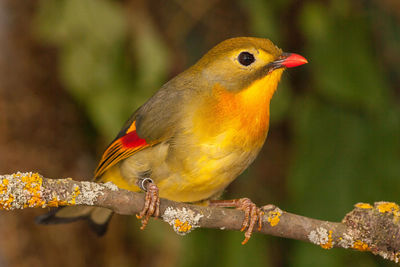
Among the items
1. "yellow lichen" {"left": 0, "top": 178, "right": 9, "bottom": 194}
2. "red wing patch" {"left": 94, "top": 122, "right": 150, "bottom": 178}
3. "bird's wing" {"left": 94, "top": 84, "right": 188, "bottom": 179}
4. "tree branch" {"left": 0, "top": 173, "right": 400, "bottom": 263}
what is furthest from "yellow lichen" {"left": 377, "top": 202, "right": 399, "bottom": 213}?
"yellow lichen" {"left": 0, "top": 178, "right": 9, "bottom": 194}

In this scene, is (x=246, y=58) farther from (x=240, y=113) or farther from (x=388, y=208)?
(x=388, y=208)

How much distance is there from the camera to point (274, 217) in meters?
2.62

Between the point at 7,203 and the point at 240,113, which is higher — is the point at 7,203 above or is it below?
below

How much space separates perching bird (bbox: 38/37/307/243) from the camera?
2754mm

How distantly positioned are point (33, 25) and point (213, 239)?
1972 millimetres

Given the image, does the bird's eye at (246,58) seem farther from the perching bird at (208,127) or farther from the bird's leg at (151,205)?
the bird's leg at (151,205)

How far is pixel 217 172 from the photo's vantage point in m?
2.76

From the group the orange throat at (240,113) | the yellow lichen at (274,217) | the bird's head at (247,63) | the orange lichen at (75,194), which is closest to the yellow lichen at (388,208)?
the yellow lichen at (274,217)

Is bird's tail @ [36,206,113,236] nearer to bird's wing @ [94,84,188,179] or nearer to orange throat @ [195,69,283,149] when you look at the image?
bird's wing @ [94,84,188,179]

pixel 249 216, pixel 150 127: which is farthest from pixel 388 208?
pixel 150 127

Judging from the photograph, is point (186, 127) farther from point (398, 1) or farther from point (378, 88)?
point (398, 1)

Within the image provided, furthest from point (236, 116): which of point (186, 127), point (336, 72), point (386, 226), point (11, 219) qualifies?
point (11, 219)

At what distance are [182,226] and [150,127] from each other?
664mm

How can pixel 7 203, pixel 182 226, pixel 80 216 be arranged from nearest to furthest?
pixel 7 203 < pixel 182 226 < pixel 80 216
